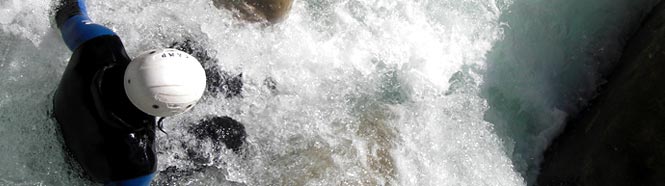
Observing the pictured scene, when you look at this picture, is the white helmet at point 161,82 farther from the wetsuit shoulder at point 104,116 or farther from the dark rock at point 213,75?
the dark rock at point 213,75

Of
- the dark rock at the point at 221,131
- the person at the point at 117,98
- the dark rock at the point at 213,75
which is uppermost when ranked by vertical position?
the person at the point at 117,98

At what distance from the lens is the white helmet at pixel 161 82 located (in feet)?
10.7

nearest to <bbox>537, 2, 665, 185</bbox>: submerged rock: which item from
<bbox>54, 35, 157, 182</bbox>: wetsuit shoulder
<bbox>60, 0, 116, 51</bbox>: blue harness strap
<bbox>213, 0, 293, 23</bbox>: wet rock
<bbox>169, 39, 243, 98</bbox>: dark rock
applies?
<bbox>213, 0, 293, 23</bbox>: wet rock

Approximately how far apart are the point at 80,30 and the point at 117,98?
0.71 meters

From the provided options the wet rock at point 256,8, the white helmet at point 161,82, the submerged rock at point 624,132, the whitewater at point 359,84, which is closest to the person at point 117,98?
the white helmet at point 161,82

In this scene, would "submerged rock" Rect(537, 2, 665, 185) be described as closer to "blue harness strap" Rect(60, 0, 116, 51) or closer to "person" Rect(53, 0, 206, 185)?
"person" Rect(53, 0, 206, 185)

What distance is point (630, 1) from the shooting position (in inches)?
285

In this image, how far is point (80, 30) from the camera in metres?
3.84

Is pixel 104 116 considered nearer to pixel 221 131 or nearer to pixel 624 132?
pixel 221 131

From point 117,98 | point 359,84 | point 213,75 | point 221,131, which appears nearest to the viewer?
point 117,98

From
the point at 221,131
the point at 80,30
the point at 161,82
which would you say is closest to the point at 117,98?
the point at 161,82

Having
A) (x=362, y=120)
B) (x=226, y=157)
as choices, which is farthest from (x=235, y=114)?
(x=362, y=120)

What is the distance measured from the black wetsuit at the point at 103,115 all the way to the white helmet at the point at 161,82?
0.13m

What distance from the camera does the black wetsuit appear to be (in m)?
3.41
